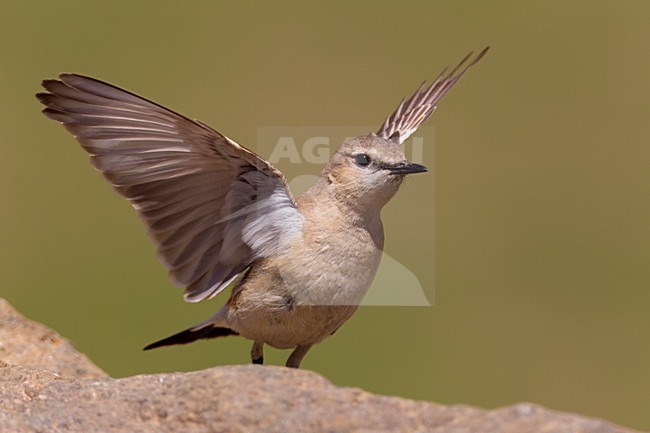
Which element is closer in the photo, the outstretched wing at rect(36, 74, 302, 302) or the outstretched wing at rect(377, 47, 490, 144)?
the outstretched wing at rect(36, 74, 302, 302)

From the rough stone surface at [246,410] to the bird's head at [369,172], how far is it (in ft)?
7.40

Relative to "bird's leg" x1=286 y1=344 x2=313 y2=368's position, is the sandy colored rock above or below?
above

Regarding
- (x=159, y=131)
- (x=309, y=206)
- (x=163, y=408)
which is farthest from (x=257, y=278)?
(x=163, y=408)

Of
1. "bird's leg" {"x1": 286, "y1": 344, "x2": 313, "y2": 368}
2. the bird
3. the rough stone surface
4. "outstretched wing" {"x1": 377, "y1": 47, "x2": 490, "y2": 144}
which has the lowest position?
"bird's leg" {"x1": 286, "y1": 344, "x2": 313, "y2": 368}

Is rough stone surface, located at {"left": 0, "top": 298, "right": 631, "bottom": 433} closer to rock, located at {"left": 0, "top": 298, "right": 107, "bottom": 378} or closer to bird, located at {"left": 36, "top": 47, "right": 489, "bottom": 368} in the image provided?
rock, located at {"left": 0, "top": 298, "right": 107, "bottom": 378}

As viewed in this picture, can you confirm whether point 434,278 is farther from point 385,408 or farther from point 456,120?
point 385,408

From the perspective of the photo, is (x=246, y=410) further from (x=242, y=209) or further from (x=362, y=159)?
(x=362, y=159)

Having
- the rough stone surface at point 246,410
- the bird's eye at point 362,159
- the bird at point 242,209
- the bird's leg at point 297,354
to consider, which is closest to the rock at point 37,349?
the bird at point 242,209

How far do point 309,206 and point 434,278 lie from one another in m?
8.93

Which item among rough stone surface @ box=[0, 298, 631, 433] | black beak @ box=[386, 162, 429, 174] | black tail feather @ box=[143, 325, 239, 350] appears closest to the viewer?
rough stone surface @ box=[0, 298, 631, 433]

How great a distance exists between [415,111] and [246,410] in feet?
16.8

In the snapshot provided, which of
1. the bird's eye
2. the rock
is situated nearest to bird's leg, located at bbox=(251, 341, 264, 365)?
the rock

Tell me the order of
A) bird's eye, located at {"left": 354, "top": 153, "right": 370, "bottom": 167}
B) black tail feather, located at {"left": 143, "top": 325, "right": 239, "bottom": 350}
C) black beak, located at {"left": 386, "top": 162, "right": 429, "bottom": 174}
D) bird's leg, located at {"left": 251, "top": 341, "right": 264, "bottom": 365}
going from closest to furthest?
black beak, located at {"left": 386, "top": 162, "right": 429, "bottom": 174} → bird's eye, located at {"left": 354, "top": 153, "right": 370, "bottom": 167} → bird's leg, located at {"left": 251, "top": 341, "right": 264, "bottom": 365} → black tail feather, located at {"left": 143, "top": 325, "right": 239, "bottom": 350}

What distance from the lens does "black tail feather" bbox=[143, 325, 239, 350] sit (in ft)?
28.5
